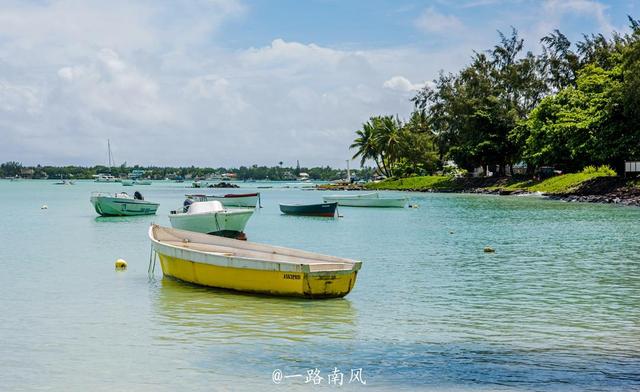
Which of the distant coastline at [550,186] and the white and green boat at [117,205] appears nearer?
the white and green boat at [117,205]

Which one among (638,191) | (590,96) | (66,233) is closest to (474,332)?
(66,233)

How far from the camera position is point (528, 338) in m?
16.0

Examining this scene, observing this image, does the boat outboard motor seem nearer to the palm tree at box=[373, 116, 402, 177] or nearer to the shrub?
the shrub

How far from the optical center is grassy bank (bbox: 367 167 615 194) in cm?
9075

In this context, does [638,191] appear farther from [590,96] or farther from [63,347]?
[63,347]

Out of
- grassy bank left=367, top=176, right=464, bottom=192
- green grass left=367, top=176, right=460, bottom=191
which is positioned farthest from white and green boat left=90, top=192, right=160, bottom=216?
green grass left=367, top=176, right=460, bottom=191

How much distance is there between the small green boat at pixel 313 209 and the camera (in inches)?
2596

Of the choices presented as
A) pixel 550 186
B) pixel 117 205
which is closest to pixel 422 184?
pixel 550 186

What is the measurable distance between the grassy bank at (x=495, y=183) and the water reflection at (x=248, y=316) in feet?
243

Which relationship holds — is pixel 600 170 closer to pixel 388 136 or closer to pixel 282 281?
pixel 388 136

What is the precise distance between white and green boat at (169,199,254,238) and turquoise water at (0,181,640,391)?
12.4ft

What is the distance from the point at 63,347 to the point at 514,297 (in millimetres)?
12892

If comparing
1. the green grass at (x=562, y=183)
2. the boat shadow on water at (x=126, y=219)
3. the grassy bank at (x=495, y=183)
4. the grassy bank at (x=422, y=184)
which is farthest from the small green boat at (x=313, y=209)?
the grassy bank at (x=422, y=184)

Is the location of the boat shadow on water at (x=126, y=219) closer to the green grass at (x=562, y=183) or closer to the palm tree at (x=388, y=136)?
the green grass at (x=562, y=183)
